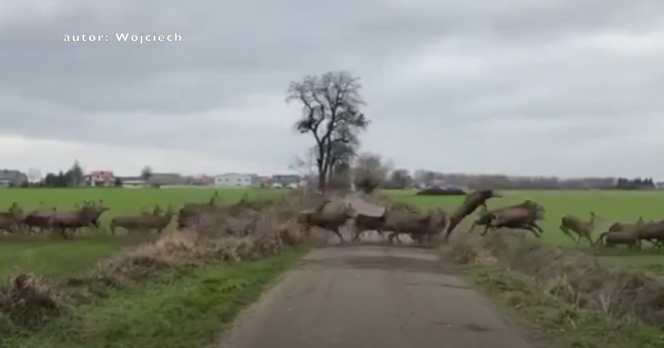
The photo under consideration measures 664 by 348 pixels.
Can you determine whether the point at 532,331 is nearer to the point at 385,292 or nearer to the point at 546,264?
the point at 385,292

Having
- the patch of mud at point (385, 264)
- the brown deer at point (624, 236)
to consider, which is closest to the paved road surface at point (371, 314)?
the patch of mud at point (385, 264)

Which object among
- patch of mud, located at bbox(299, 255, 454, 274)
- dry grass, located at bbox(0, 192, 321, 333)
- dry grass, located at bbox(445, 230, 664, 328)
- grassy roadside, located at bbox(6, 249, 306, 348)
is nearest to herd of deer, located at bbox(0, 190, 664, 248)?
dry grass, located at bbox(0, 192, 321, 333)

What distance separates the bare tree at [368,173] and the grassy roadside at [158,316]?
269ft

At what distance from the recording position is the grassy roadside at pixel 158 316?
1159 cm

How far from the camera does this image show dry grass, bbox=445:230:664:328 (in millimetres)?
16922

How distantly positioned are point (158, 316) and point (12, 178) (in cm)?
13628

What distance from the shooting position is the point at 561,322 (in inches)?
552

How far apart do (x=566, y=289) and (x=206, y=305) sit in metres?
8.19

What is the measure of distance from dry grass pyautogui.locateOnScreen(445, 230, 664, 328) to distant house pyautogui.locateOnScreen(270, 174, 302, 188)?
6619cm

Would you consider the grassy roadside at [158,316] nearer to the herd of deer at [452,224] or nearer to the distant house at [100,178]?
the herd of deer at [452,224]

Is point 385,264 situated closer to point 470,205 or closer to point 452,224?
point 452,224

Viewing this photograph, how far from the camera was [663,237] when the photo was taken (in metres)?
38.3

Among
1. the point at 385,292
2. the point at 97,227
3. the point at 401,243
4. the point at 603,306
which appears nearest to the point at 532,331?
the point at 603,306

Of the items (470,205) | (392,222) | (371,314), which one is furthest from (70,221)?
(371,314)
